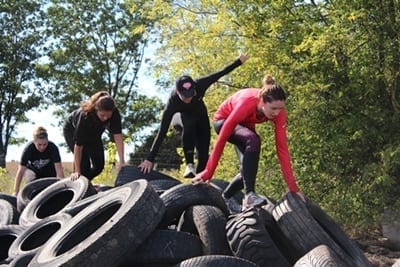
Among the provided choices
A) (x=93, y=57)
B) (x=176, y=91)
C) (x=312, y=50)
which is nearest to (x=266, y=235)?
(x=176, y=91)

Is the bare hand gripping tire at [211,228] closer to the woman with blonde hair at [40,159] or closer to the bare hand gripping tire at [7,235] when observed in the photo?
the bare hand gripping tire at [7,235]

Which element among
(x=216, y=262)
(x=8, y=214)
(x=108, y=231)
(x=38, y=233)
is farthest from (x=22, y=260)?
(x=8, y=214)

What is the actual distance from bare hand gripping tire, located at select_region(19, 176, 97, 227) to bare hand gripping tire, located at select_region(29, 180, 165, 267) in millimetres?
1404

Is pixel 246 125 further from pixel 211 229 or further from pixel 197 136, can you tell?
pixel 197 136

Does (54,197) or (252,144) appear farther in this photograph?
(54,197)

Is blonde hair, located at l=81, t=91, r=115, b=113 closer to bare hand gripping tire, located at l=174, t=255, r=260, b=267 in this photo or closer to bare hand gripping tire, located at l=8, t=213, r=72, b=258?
bare hand gripping tire, located at l=8, t=213, r=72, b=258

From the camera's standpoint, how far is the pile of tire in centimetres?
564

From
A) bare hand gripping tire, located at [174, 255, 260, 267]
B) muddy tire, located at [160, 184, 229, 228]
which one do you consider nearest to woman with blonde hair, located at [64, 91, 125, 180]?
muddy tire, located at [160, 184, 229, 228]

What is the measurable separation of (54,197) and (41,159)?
3.73 feet

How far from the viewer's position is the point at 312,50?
1089 cm

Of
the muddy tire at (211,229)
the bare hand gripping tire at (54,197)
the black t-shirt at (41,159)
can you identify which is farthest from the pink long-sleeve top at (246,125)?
the black t-shirt at (41,159)

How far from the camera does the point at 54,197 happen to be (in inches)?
357

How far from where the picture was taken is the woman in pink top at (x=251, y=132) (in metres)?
6.23

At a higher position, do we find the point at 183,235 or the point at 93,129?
the point at 93,129
